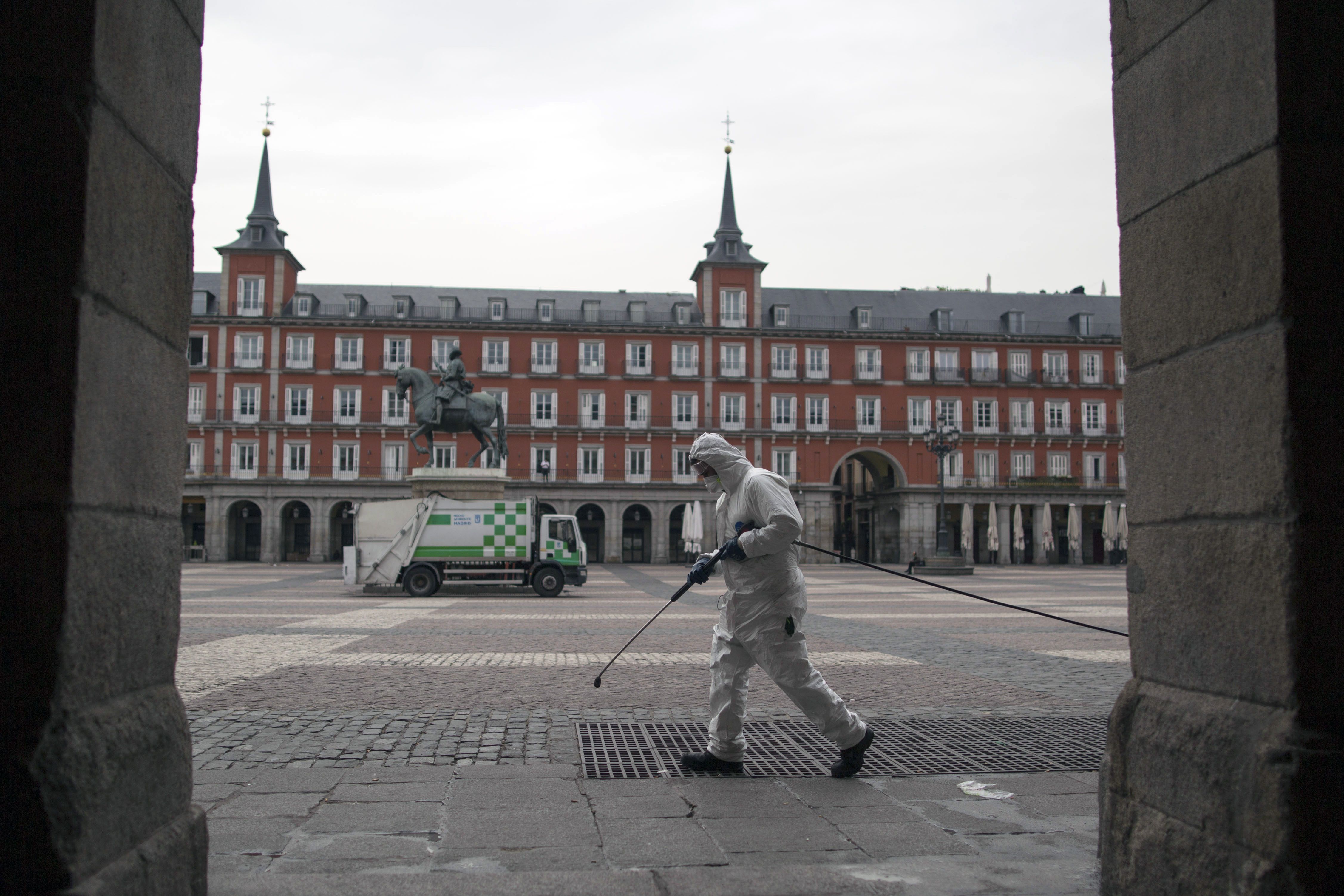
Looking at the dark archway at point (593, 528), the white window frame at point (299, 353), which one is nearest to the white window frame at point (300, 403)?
the white window frame at point (299, 353)

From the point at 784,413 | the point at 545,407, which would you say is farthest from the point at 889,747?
the point at 784,413

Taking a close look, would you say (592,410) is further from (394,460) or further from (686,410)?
(394,460)

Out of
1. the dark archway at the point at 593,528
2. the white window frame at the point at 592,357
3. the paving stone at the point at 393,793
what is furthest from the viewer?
the white window frame at the point at 592,357

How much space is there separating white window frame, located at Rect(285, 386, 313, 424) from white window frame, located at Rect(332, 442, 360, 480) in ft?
6.91

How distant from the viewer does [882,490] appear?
5881cm

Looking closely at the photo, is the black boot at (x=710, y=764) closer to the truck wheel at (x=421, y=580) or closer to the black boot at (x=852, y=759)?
the black boot at (x=852, y=759)

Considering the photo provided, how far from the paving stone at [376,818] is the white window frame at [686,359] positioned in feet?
172

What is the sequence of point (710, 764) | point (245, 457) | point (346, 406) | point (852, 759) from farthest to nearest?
1. point (346, 406)
2. point (245, 457)
3. point (710, 764)
4. point (852, 759)

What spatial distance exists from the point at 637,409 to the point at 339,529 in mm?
17614

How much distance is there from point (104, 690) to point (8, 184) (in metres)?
1.32

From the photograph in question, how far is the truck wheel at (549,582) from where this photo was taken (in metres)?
23.0

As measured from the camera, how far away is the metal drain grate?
522 centimetres

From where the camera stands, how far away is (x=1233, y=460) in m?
2.80

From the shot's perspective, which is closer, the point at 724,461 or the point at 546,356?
the point at 724,461
